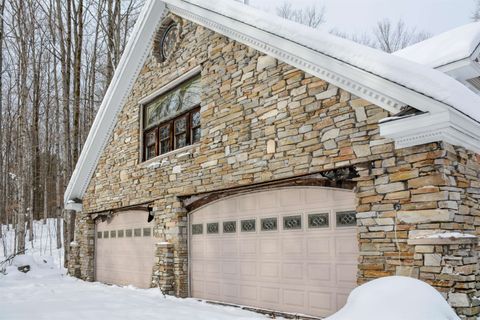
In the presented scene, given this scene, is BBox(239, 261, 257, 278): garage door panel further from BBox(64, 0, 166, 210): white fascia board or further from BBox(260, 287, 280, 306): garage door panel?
BBox(64, 0, 166, 210): white fascia board

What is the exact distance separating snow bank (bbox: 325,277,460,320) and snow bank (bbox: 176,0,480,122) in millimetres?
2000

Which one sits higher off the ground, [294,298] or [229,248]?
[229,248]

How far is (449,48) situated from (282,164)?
3079 millimetres

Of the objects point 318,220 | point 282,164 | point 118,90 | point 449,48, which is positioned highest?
point 118,90

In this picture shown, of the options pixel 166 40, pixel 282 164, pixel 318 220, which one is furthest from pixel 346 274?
pixel 166 40

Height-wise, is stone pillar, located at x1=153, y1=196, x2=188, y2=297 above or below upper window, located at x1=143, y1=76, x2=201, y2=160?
below

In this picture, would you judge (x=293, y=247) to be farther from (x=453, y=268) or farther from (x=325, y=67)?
(x=325, y=67)

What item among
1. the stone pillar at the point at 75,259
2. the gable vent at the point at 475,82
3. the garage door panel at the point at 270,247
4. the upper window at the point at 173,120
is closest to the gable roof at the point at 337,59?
the gable vent at the point at 475,82

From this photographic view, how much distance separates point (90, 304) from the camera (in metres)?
8.09

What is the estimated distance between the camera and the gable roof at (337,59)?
4.86m

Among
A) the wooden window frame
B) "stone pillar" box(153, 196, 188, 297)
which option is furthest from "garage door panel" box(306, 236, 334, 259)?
Answer: the wooden window frame

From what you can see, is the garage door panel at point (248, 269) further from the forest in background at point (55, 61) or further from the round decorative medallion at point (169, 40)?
the forest in background at point (55, 61)

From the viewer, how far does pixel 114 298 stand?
28.8 ft

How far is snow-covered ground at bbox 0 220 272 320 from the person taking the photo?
6828 millimetres
